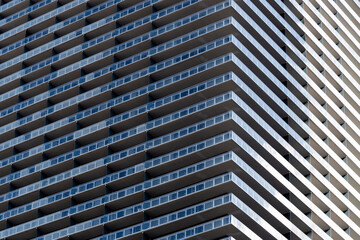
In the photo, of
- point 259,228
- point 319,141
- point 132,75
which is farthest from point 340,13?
point 259,228

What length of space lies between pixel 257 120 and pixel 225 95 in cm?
589

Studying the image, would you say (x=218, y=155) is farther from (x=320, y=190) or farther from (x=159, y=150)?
(x=320, y=190)

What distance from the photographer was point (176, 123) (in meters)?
132

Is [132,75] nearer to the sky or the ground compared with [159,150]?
nearer to the sky

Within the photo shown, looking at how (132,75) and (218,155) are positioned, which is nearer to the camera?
(218,155)

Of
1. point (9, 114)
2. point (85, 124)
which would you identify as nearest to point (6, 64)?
point (9, 114)

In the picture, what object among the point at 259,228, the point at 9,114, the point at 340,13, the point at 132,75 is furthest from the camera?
the point at 340,13

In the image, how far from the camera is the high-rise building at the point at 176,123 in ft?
416

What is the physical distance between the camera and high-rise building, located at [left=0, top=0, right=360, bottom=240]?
416ft

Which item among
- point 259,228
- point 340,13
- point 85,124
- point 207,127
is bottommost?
point 259,228

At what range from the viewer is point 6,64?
158 meters

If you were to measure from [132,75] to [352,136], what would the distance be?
34256 mm

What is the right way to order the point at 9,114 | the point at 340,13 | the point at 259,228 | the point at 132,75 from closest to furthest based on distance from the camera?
1. the point at 259,228
2. the point at 132,75
3. the point at 9,114
4. the point at 340,13

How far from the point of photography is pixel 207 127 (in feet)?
418
